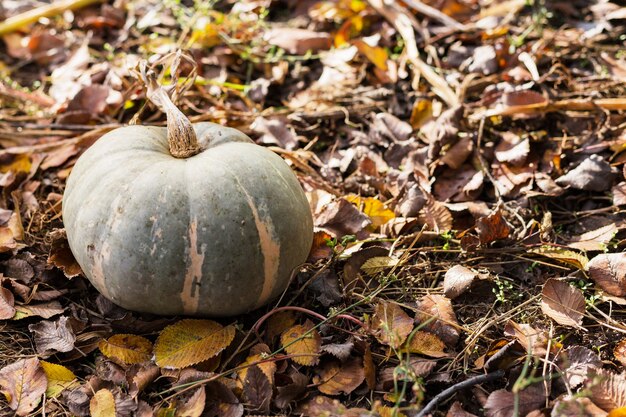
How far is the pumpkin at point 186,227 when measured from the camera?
7.79ft

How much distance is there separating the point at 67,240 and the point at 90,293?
250 mm

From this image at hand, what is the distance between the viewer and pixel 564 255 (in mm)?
2822

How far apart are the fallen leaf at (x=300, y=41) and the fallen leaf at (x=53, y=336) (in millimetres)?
2413

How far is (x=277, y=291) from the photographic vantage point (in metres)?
2.63

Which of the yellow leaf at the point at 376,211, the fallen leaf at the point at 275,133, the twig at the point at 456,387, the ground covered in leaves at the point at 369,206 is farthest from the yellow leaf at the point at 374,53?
the twig at the point at 456,387

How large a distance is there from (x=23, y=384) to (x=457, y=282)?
1.68 metres

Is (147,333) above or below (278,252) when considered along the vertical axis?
below

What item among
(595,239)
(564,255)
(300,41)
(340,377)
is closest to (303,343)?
(340,377)

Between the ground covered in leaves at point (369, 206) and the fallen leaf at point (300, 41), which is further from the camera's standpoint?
the fallen leaf at point (300, 41)

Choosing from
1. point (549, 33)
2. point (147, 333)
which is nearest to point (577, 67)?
point (549, 33)

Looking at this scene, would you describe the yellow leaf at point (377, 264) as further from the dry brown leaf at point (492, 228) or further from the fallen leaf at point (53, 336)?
the fallen leaf at point (53, 336)

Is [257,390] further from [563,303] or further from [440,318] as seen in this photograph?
[563,303]

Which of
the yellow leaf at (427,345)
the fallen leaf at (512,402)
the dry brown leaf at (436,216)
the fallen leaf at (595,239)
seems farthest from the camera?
the dry brown leaf at (436,216)

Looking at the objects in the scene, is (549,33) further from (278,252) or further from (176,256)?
(176,256)
